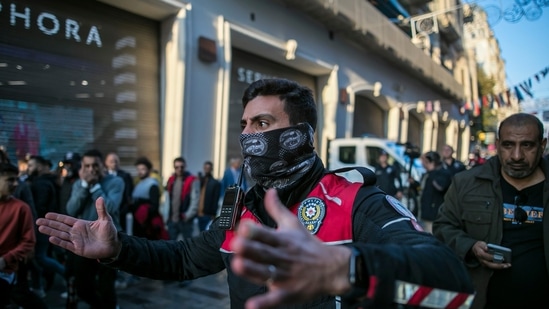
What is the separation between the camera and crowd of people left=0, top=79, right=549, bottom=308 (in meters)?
0.90

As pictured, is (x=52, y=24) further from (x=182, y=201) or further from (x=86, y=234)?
(x=86, y=234)

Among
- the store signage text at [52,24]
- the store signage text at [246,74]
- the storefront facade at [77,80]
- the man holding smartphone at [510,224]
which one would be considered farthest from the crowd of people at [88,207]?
the store signage text at [246,74]

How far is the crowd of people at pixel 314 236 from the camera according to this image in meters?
0.90

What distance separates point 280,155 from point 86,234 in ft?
2.96

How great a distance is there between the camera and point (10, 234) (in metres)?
3.29

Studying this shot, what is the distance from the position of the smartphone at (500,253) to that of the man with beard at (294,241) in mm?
1308

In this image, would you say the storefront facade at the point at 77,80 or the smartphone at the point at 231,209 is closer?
the smartphone at the point at 231,209

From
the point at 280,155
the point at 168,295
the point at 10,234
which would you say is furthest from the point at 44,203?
the point at 280,155

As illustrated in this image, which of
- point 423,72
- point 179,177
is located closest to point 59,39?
point 179,177

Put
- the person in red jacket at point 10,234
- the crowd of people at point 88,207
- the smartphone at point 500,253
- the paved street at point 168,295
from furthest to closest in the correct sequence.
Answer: the paved street at point 168,295 → the crowd of people at point 88,207 → the person in red jacket at point 10,234 → the smartphone at point 500,253

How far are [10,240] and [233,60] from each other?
828 centimetres

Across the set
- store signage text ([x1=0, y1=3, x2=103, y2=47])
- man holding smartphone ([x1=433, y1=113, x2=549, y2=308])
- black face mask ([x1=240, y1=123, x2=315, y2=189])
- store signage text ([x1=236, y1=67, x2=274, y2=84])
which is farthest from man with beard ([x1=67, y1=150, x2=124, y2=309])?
store signage text ([x1=236, y1=67, x2=274, y2=84])

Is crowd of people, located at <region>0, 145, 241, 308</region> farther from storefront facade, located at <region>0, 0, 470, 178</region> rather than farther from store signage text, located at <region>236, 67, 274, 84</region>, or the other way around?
store signage text, located at <region>236, 67, 274, 84</region>

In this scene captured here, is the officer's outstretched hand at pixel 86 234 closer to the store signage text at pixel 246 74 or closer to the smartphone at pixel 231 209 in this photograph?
the smartphone at pixel 231 209
